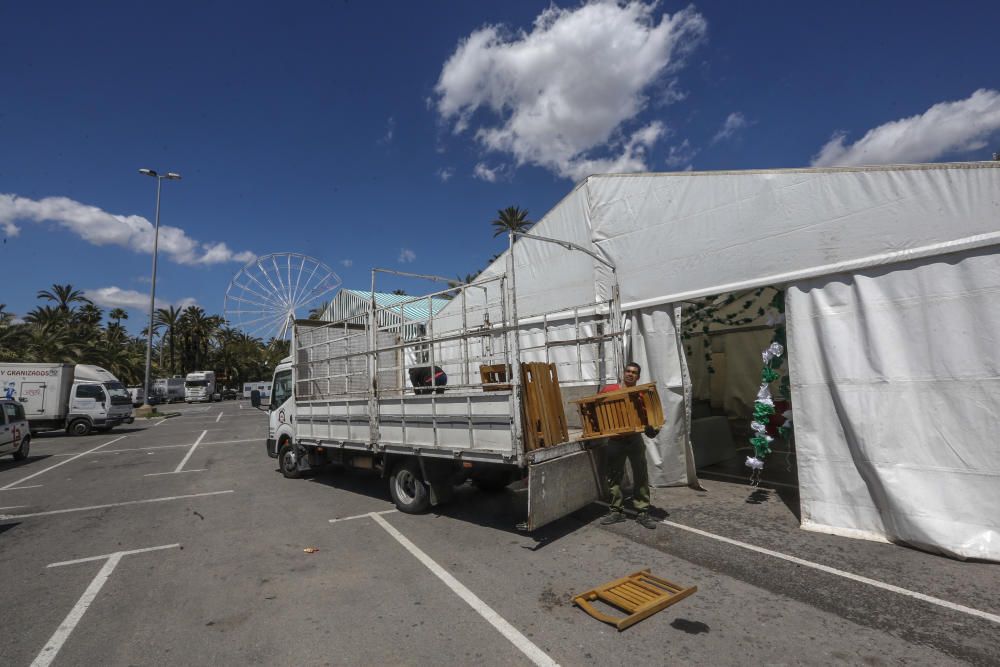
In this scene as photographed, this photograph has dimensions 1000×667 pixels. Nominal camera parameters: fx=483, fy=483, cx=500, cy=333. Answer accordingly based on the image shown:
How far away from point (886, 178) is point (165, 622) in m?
8.49

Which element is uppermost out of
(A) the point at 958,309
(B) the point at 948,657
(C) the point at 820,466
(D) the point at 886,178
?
(D) the point at 886,178

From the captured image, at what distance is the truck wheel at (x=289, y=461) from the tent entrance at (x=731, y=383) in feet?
25.4

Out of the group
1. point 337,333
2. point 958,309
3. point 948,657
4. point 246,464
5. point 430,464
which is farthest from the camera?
point 246,464

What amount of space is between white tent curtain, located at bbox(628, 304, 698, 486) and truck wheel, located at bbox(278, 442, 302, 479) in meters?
6.85

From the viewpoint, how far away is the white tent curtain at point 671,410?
7.73 meters

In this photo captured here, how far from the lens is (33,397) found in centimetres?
1997

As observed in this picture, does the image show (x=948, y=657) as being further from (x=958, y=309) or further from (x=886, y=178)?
(x=886, y=178)

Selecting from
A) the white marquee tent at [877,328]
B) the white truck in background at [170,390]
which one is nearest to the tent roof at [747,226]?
the white marquee tent at [877,328]

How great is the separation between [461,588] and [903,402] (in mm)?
5036

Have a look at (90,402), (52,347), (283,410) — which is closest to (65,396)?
(90,402)

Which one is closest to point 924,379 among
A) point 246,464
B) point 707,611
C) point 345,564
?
point 707,611

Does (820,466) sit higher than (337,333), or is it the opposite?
(337,333)

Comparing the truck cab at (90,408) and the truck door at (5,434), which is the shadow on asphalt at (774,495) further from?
the truck cab at (90,408)

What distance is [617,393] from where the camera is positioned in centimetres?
552
